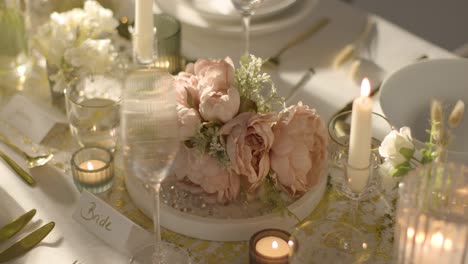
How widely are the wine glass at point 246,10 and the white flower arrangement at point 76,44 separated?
0.26 metres

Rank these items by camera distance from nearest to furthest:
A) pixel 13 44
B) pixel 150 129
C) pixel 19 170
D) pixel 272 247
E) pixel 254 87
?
pixel 150 129, pixel 272 247, pixel 254 87, pixel 19 170, pixel 13 44

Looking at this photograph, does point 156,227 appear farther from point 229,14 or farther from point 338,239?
point 229,14

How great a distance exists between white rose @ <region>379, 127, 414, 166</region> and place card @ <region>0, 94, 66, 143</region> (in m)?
0.66

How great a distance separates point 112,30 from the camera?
62.2 inches

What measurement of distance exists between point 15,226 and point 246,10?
64 cm

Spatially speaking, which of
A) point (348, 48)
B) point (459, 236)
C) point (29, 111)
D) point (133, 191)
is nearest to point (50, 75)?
point (29, 111)

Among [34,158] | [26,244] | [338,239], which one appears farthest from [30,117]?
[338,239]

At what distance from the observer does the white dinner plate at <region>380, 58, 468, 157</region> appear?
1.43m

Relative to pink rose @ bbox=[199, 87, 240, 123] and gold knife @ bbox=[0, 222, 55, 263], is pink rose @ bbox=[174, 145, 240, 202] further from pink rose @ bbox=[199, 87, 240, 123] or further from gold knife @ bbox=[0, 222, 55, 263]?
gold knife @ bbox=[0, 222, 55, 263]

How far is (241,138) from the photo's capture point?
46.4 inches

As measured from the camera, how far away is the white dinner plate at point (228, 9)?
171 centimetres

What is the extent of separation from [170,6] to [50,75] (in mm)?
374

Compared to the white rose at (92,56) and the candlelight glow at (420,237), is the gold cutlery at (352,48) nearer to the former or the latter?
the white rose at (92,56)

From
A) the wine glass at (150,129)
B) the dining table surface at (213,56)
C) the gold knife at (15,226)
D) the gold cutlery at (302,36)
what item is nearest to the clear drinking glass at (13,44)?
the dining table surface at (213,56)
